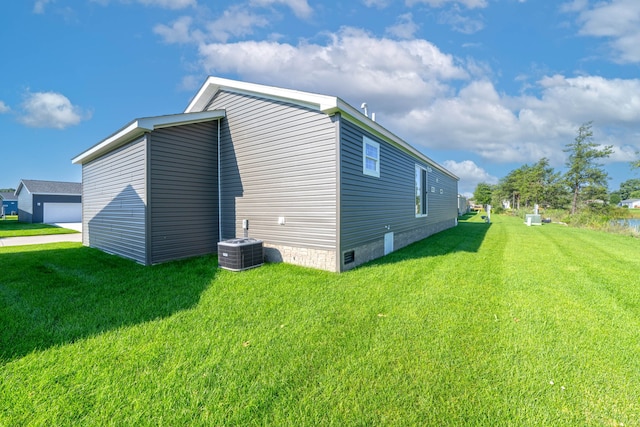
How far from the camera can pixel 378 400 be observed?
1996 mm

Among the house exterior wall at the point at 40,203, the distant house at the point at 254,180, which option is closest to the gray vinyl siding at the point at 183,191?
the distant house at the point at 254,180

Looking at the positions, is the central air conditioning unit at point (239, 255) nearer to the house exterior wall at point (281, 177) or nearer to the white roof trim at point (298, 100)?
the house exterior wall at point (281, 177)

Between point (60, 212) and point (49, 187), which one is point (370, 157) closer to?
point (60, 212)

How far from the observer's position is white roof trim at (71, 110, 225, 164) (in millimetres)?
5805

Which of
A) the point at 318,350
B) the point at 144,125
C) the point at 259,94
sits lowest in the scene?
the point at 318,350

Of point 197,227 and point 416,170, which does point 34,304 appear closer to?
point 197,227

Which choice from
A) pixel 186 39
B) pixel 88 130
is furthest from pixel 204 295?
pixel 88 130

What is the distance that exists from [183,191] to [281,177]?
8.87ft

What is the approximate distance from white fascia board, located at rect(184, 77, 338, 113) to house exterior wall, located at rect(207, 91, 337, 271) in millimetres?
150

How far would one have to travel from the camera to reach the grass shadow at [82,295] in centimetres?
302

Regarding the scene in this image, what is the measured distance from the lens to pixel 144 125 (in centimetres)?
575

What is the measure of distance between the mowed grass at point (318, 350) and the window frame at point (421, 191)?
5.69 m

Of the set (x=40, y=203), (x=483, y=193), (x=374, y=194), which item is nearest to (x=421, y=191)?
(x=374, y=194)

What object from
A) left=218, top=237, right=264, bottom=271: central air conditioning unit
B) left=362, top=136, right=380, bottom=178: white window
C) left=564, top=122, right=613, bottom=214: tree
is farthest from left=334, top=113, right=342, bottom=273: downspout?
left=564, top=122, right=613, bottom=214: tree
